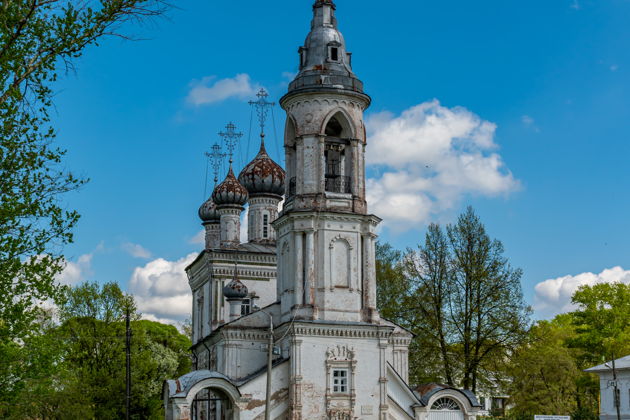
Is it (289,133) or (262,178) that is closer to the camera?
(289,133)

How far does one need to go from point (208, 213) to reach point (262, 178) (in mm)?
5173

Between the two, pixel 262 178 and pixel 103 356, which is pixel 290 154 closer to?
pixel 262 178

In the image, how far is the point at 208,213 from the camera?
4628cm

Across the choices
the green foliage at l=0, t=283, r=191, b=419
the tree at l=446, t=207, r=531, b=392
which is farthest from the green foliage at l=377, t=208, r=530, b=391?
the green foliage at l=0, t=283, r=191, b=419

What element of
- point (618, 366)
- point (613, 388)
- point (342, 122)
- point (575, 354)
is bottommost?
point (613, 388)

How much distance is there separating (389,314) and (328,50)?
50.3 feet

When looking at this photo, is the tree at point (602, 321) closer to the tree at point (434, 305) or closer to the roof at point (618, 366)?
the roof at point (618, 366)

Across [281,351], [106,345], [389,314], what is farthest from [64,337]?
[389,314]

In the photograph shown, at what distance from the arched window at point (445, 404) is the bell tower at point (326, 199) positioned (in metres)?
3.74

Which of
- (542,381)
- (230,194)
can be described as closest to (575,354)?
(542,381)

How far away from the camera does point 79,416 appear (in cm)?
3309

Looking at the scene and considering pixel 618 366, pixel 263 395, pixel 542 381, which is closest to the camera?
pixel 263 395

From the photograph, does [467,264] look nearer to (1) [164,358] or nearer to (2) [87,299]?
(2) [87,299]

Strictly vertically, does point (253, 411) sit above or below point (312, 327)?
below
